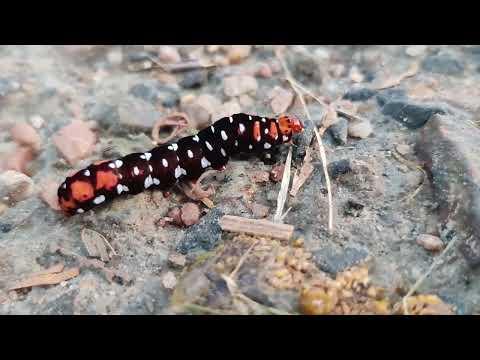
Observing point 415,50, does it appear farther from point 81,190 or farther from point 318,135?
point 81,190

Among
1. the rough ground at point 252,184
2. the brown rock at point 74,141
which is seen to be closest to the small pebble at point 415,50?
the rough ground at point 252,184

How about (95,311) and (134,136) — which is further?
(134,136)

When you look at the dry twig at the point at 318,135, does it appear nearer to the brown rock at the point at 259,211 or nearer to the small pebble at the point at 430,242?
the brown rock at the point at 259,211

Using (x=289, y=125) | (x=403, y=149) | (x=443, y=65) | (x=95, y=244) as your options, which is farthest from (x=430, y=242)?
(x=443, y=65)

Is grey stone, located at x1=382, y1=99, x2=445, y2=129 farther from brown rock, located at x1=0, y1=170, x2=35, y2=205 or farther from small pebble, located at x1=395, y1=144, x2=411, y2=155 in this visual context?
brown rock, located at x1=0, y1=170, x2=35, y2=205

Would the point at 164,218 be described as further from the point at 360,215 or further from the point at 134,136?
the point at 360,215

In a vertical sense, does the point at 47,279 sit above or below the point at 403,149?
below

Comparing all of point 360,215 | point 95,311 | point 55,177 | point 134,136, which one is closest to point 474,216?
point 360,215
